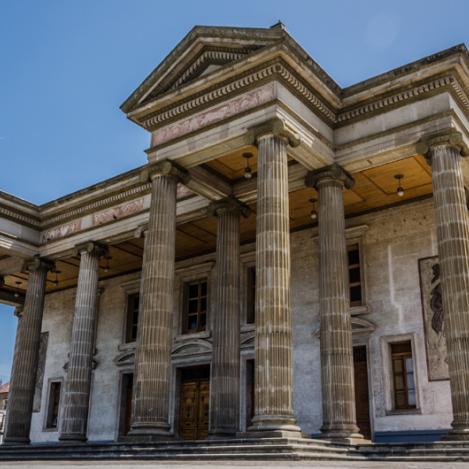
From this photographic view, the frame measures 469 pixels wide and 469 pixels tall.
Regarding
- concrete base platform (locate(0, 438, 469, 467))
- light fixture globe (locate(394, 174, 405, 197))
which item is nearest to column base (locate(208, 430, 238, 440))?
concrete base platform (locate(0, 438, 469, 467))

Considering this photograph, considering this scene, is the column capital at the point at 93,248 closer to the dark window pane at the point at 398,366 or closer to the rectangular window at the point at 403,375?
the rectangular window at the point at 403,375

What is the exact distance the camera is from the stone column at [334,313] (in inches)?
577

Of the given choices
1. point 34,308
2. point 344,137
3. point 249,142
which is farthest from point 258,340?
point 34,308

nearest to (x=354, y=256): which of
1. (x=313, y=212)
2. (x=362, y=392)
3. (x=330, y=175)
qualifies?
(x=313, y=212)

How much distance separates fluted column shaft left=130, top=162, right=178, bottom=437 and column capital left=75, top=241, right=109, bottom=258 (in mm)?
6545

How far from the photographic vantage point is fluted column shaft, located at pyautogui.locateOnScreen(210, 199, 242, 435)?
16859 mm

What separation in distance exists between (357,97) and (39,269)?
13864 millimetres

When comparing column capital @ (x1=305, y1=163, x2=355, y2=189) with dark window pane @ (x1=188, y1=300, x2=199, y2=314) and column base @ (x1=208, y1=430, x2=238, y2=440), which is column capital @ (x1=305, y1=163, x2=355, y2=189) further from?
dark window pane @ (x1=188, y1=300, x2=199, y2=314)

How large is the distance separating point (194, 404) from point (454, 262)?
12288 mm

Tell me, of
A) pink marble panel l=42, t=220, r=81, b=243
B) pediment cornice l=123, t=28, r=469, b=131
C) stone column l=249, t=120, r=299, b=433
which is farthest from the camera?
pink marble panel l=42, t=220, r=81, b=243

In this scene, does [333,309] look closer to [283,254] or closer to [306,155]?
[283,254]

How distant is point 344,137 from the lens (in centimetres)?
1675

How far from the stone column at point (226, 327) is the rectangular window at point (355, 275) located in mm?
3915

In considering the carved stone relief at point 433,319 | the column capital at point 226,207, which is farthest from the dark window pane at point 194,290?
the carved stone relief at point 433,319
